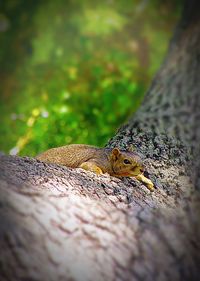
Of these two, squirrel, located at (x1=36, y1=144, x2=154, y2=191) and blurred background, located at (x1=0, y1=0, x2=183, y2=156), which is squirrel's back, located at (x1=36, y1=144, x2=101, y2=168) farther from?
blurred background, located at (x1=0, y1=0, x2=183, y2=156)

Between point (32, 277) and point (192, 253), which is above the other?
point (192, 253)

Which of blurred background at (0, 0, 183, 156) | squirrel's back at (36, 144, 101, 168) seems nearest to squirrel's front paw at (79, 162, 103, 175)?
squirrel's back at (36, 144, 101, 168)

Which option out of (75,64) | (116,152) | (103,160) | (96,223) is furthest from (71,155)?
(75,64)

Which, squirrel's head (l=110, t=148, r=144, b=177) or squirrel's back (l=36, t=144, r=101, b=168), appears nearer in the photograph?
squirrel's head (l=110, t=148, r=144, b=177)

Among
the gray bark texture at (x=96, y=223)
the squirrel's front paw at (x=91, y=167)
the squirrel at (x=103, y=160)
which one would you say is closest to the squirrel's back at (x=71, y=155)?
the squirrel at (x=103, y=160)

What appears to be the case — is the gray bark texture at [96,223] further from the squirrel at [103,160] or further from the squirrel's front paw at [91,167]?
the squirrel's front paw at [91,167]

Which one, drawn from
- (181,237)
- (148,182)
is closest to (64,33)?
(148,182)

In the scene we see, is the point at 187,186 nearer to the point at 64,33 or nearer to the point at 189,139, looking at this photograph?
the point at 189,139

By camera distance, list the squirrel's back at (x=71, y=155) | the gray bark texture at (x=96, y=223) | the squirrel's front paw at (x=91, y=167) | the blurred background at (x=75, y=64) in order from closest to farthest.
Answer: the gray bark texture at (x=96, y=223)
the squirrel's front paw at (x=91, y=167)
the squirrel's back at (x=71, y=155)
the blurred background at (x=75, y=64)
